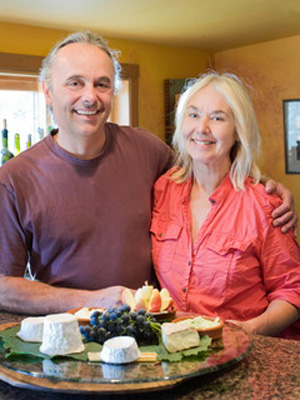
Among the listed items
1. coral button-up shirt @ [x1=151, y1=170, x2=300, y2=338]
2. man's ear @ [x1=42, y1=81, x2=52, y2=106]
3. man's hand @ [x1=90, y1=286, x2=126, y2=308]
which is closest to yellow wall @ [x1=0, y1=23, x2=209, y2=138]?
man's ear @ [x1=42, y1=81, x2=52, y2=106]

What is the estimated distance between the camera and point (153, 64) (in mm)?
5973

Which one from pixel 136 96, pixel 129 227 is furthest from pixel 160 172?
pixel 136 96

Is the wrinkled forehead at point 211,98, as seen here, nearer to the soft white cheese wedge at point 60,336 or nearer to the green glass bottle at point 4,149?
the soft white cheese wedge at point 60,336

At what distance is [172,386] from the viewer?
3.34ft

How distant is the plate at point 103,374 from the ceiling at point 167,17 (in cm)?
347

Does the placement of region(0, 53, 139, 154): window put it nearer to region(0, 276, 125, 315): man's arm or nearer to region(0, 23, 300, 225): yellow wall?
region(0, 23, 300, 225): yellow wall

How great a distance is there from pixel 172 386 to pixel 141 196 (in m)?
0.98

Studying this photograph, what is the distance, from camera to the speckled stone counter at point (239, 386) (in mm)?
1034

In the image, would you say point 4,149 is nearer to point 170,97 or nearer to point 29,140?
point 29,140

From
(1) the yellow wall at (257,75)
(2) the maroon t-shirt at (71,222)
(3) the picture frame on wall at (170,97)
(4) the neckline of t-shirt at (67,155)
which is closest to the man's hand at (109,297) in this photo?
(2) the maroon t-shirt at (71,222)

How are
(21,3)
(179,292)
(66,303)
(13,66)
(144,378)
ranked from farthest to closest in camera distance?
(13,66) < (21,3) < (179,292) < (66,303) < (144,378)

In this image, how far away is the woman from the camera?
5.66ft

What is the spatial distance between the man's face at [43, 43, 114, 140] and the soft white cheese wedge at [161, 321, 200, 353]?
2.87ft

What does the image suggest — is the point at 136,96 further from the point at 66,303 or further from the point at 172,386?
the point at 172,386
